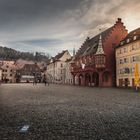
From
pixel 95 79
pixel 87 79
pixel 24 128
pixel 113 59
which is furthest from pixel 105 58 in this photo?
pixel 24 128

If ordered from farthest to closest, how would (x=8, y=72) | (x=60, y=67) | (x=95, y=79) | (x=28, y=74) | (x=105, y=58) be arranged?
(x=28, y=74), (x=8, y=72), (x=60, y=67), (x=95, y=79), (x=105, y=58)

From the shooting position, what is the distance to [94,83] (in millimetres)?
72125

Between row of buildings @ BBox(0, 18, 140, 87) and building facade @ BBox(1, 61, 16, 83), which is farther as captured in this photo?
building facade @ BBox(1, 61, 16, 83)

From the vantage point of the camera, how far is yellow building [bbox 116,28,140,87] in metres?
57.3

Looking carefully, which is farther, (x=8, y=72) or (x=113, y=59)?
(x=8, y=72)

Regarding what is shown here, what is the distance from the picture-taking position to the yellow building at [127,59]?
57.3 metres

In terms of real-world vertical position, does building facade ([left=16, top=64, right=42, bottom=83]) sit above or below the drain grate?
above

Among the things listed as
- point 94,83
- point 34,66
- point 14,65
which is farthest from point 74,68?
point 14,65

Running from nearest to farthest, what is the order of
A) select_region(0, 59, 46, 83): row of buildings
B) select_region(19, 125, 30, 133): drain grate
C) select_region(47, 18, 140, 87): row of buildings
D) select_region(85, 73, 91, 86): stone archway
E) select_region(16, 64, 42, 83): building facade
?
select_region(19, 125, 30, 133): drain grate → select_region(47, 18, 140, 87): row of buildings → select_region(85, 73, 91, 86): stone archway → select_region(0, 59, 46, 83): row of buildings → select_region(16, 64, 42, 83): building facade

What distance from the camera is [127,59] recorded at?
201 ft

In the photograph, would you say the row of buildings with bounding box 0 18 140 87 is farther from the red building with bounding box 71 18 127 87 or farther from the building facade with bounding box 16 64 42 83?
the building facade with bounding box 16 64 42 83

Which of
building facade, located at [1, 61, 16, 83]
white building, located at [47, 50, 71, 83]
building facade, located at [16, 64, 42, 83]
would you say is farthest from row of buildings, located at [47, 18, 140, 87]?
building facade, located at [1, 61, 16, 83]

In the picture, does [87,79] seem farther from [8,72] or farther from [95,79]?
[8,72]

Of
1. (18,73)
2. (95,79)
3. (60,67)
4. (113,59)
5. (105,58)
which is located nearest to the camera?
(105,58)
